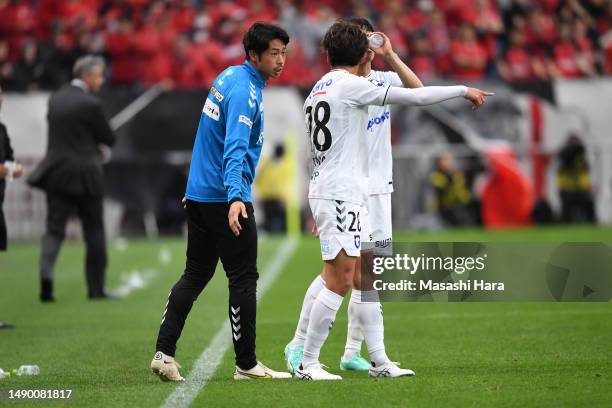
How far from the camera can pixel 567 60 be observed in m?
25.6

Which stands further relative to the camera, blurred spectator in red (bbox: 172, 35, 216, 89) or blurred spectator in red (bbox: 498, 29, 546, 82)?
blurred spectator in red (bbox: 498, 29, 546, 82)

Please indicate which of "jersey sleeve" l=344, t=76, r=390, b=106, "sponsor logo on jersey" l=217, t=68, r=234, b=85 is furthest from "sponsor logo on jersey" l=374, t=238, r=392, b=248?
"sponsor logo on jersey" l=217, t=68, r=234, b=85

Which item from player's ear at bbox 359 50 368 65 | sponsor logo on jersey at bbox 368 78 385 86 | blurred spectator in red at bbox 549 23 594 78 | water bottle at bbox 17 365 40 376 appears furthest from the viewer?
blurred spectator in red at bbox 549 23 594 78

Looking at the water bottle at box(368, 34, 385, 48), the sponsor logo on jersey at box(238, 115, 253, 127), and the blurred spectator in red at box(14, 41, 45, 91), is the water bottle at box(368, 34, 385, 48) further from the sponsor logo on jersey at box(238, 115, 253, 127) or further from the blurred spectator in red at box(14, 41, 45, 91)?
the blurred spectator in red at box(14, 41, 45, 91)

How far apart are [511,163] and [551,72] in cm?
393

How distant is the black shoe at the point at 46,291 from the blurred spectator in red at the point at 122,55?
11493 millimetres

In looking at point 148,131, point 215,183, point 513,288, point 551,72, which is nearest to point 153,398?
point 215,183

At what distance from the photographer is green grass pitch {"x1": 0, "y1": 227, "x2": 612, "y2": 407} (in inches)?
253

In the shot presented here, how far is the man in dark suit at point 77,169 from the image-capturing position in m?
12.5

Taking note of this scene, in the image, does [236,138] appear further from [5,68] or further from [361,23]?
[5,68]

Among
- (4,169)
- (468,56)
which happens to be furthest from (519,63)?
(4,169)

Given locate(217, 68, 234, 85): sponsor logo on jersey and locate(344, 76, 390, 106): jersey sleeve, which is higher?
locate(217, 68, 234, 85): sponsor logo on jersey

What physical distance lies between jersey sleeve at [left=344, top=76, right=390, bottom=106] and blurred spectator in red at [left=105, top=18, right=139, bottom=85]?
1737 centimetres

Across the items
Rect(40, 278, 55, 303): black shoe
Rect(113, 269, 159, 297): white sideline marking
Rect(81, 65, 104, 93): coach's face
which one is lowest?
Rect(113, 269, 159, 297): white sideline marking
